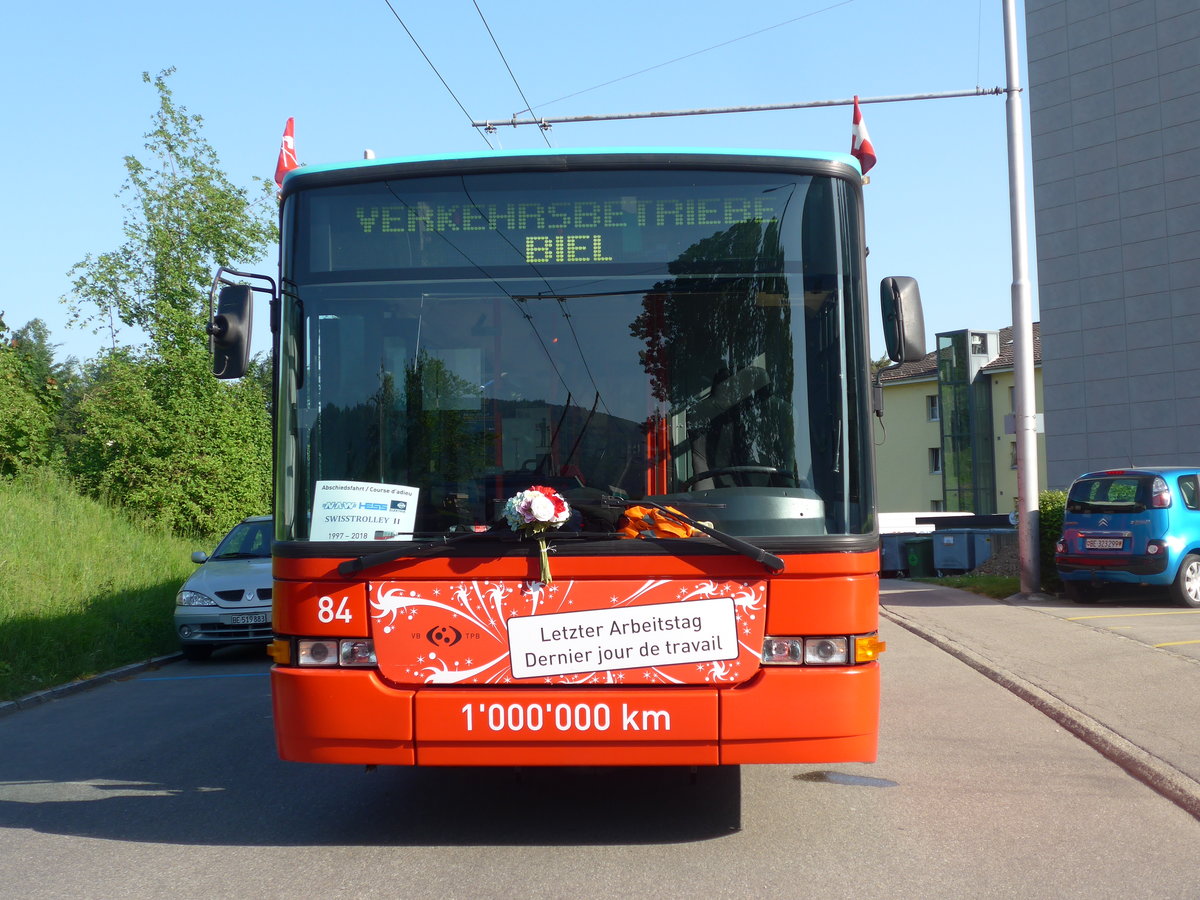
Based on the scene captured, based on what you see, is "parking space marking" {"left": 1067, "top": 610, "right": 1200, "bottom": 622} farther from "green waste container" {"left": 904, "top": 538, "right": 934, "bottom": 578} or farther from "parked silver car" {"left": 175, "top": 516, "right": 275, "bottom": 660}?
"green waste container" {"left": 904, "top": 538, "right": 934, "bottom": 578}

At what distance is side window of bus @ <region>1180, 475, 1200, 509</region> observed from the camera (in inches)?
650

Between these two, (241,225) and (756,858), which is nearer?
(756,858)

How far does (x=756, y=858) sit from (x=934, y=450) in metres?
56.6

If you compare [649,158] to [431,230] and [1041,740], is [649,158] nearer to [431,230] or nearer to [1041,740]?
[431,230]

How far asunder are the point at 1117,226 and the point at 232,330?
123ft

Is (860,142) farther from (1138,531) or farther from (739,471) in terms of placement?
(739,471)

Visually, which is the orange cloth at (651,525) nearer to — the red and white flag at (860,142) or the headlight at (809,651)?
the headlight at (809,651)

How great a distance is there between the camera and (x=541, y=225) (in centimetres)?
559

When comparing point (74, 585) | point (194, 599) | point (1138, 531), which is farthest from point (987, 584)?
point (74, 585)

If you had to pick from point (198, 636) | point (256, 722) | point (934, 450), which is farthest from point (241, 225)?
point (934, 450)

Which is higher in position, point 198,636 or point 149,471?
point 149,471

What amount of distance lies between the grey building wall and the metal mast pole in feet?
68.1

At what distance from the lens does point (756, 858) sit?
5324mm

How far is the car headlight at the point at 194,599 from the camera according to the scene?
13.5 meters
